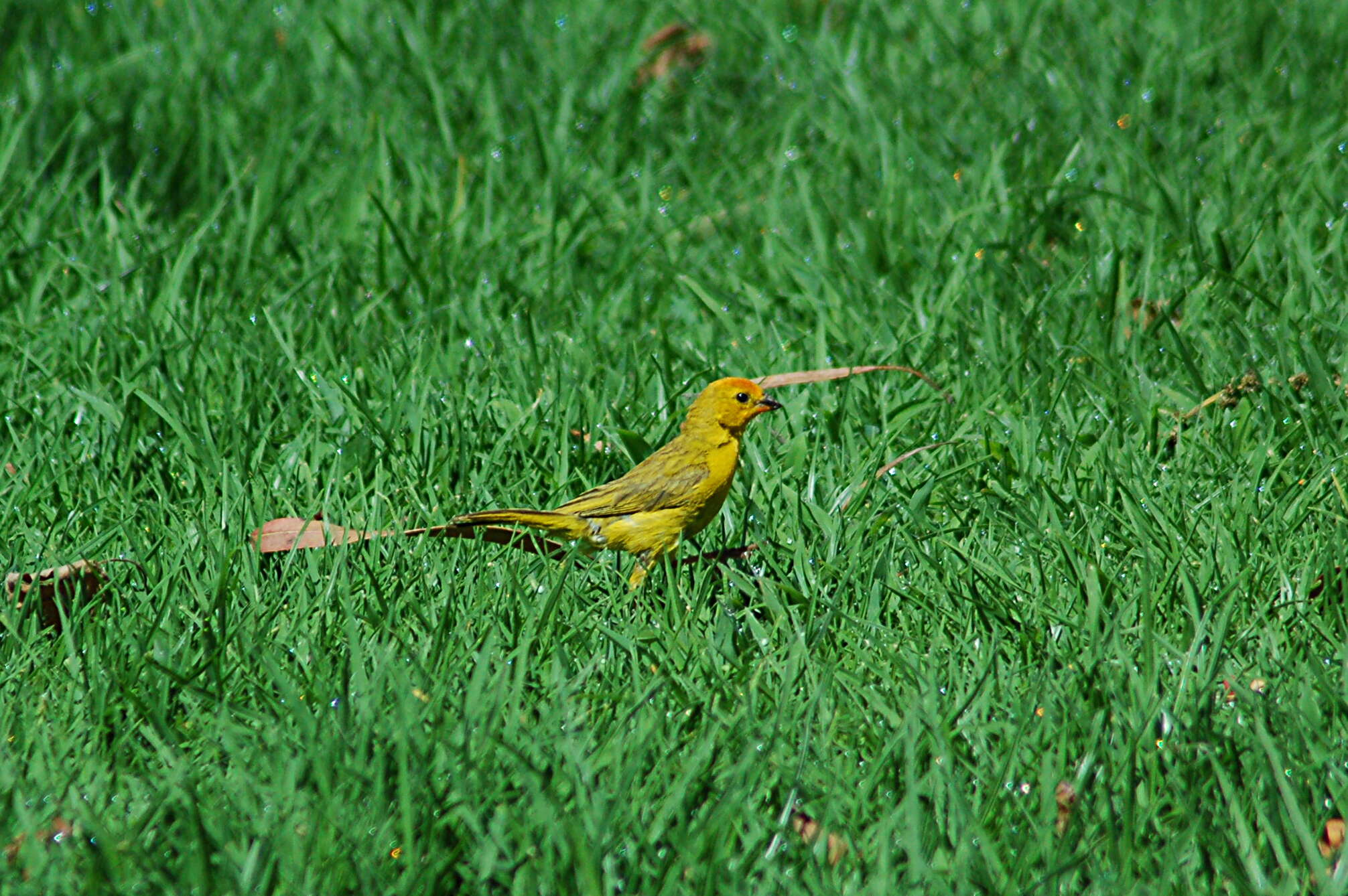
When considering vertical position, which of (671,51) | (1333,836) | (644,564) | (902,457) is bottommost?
(644,564)

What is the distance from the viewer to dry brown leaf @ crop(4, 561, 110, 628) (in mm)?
3297

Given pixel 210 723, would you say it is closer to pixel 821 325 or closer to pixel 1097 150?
pixel 821 325

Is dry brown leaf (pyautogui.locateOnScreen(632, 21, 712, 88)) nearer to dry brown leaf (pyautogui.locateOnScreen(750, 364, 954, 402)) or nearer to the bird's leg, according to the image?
dry brown leaf (pyautogui.locateOnScreen(750, 364, 954, 402))

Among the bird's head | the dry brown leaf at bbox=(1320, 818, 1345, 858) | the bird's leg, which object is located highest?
the bird's head

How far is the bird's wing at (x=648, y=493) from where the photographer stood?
3773 millimetres

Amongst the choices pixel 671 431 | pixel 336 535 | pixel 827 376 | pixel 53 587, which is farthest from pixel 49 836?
pixel 827 376

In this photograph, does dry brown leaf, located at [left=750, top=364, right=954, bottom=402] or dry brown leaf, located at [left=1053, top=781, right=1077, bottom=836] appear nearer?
dry brown leaf, located at [left=1053, top=781, right=1077, bottom=836]

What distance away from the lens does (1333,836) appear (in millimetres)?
2605

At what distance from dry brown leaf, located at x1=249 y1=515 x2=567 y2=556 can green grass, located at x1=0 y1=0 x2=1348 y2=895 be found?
0.18 ft

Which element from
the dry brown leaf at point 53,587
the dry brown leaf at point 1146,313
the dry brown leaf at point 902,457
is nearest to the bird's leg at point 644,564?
the dry brown leaf at point 902,457

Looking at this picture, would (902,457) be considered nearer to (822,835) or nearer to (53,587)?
(822,835)

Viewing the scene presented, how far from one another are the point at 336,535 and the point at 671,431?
1116 mm

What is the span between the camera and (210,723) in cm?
292

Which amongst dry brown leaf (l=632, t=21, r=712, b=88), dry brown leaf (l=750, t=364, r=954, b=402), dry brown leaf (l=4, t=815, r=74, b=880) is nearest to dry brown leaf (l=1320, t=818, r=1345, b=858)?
dry brown leaf (l=750, t=364, r=954, b=402)
